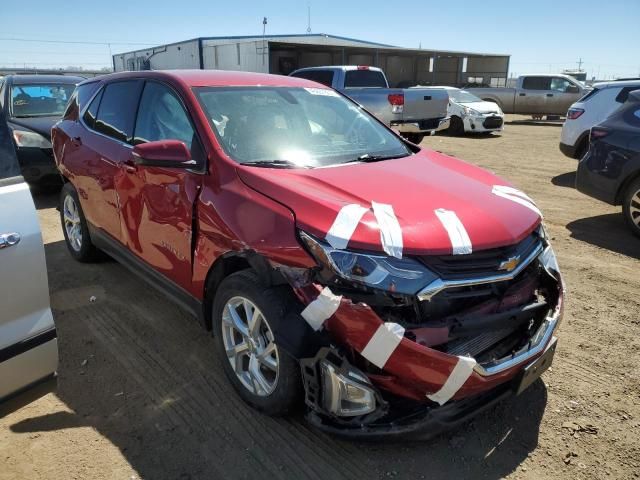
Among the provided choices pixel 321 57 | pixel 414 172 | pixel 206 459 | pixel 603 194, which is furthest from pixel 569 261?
pixel 321 57

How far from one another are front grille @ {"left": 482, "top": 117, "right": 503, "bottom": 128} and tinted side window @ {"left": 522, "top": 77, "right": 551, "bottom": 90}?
581 cm

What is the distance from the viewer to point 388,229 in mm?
2221

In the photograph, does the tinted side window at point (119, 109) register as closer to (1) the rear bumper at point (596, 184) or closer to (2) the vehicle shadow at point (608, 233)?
(2) the vehicle shadow at point (608, 233)

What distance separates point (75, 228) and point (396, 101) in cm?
779

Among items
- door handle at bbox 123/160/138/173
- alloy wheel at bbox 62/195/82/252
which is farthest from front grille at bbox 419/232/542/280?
alloy wheel at bbox 62/195/82/252

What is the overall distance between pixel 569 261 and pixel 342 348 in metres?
3.58

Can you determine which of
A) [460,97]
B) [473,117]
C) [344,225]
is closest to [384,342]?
[344,225]

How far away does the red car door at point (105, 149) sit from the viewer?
3686 millimetres

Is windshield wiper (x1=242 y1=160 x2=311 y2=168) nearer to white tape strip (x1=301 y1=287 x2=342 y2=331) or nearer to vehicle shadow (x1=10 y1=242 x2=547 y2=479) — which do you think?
white tape strip (x1=301 y1=287 x2=342 y2=331)

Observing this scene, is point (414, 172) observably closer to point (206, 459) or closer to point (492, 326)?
point (492, 326)

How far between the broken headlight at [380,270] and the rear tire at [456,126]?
1407 centimetres

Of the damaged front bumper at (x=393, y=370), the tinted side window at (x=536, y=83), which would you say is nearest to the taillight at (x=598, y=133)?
the damaged front bumper at (x=393, y=370)

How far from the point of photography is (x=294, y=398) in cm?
240

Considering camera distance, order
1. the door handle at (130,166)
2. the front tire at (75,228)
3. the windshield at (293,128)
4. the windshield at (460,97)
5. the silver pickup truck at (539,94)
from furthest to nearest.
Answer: the silver pickup truck at (539,94) < the windshield at (460,97) < the front tire at (75,228) < the door handle at (130,166) < the windshield at (293,128)
